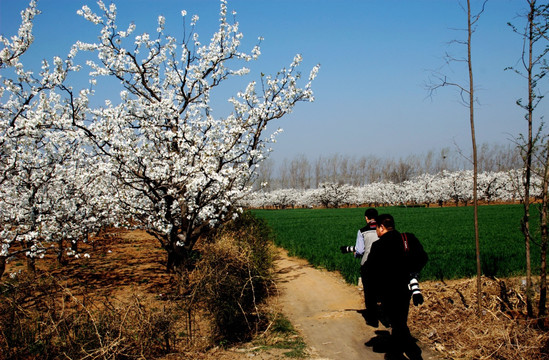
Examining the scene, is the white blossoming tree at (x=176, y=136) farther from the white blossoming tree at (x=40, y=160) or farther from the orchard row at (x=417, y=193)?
the orchard row at (x=417, y=193)

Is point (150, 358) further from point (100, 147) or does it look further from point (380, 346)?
point (100, 147)

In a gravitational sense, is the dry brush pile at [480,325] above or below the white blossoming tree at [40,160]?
below

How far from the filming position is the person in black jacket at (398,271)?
Result: 15.0 ft

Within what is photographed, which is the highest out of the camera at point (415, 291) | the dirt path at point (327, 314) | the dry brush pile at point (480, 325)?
the camera at point (415, 291)

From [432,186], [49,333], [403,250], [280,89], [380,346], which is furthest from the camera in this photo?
[432,186]

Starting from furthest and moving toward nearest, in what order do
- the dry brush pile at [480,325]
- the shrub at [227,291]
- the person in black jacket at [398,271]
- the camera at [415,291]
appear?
the shrub at [227,291] → the dry brush pile at [480,325] → the person in black jacket at [398,271] → the camera at [415,291]

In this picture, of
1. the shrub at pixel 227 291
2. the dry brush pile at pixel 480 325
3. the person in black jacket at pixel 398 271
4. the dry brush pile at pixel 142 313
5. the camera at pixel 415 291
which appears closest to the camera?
the camera at pixel 415 291

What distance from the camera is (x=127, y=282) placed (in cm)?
998

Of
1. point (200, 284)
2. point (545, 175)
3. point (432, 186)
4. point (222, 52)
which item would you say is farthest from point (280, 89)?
point (432, 186)

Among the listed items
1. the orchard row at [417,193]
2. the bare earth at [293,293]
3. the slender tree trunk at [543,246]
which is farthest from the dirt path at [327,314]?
the orchard row at [417,193]

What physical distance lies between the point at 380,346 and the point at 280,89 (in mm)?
7367

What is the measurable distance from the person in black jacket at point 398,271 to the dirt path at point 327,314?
725 millimetres

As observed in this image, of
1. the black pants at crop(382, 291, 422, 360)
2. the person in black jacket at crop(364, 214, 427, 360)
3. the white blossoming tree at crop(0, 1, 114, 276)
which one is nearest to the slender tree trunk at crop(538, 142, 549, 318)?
the person in black jacket at crop(364, 214, 427, 360)

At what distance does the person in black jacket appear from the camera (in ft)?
15.0
